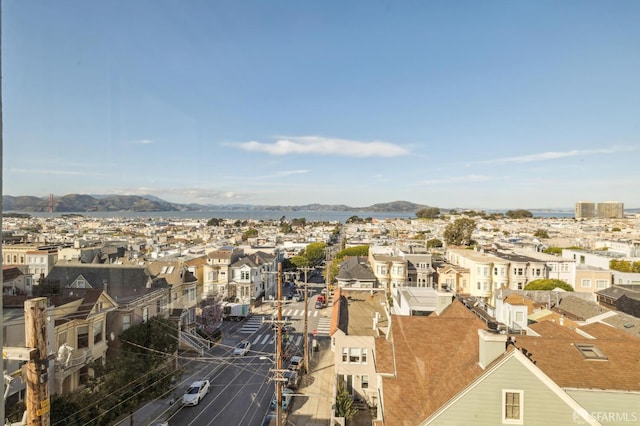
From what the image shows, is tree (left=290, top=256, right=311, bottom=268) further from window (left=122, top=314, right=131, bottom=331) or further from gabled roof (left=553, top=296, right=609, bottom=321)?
window (left=122, top=314, right=131, bottom=331)

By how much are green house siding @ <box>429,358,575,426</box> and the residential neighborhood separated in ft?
0.06

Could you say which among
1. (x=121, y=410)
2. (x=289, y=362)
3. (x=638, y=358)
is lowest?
(x=289, y=362)

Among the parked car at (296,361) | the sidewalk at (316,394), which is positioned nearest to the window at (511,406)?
the sidewalk at (316,394)

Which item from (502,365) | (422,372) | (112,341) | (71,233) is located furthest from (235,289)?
(502,365)

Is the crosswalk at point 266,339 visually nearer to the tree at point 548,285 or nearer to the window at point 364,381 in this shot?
the window at point 364,381

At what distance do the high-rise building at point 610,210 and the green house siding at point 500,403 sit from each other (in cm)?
18409

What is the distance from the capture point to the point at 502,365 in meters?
5.77

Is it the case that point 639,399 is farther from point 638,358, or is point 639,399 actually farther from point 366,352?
point 366,352

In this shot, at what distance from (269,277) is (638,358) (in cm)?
2917

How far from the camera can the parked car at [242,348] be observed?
1742cm

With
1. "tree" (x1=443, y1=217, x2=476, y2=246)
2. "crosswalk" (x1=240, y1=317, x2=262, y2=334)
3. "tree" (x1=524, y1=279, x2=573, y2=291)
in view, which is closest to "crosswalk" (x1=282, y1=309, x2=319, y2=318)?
"crosswalk" (x1=240, y1=317, x2=262, y2=334)

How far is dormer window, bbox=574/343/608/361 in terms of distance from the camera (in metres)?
6.97

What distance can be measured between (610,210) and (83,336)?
7602 inches

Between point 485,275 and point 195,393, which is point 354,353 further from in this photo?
point 485,275
